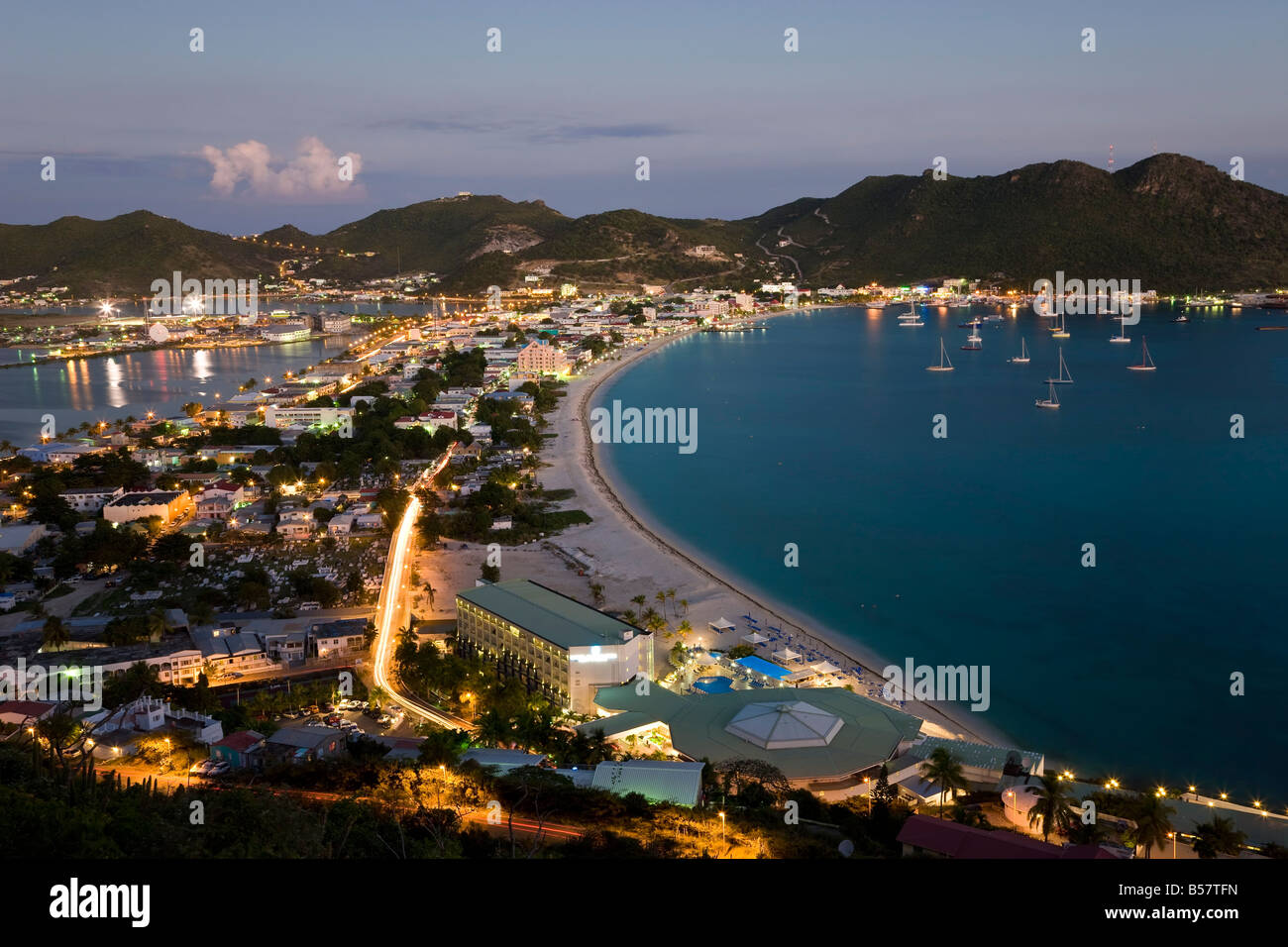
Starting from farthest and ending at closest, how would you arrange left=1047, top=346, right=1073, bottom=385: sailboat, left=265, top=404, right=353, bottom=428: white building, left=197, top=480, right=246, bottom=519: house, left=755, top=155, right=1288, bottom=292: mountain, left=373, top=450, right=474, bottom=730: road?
left=755, top=155, right=1288, bottom=292: mountain → left=1047, top=346, right=1073, bottom=385: sailboat → left=265, top=404, right=353, bottom=428: white building → left=197, top=480, right=246, bottom=519: house → left=373, top=450, right=474, bottom=730: road

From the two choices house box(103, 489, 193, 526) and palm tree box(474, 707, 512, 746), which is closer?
palm tree box(474, 707, 512, 746)

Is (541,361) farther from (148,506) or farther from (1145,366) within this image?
(1145,366)

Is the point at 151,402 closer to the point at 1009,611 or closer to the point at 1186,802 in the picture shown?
the point at 1009,611

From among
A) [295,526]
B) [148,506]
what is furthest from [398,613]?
[148,506]

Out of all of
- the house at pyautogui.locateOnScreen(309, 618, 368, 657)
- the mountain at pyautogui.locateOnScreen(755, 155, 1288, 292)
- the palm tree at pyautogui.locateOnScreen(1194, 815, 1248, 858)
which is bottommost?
the palm tree at pyautogui.locateOnScreen(1194, 815, 1248, 858)

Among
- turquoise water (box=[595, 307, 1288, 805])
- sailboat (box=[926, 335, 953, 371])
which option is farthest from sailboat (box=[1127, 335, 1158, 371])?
sailboat (box=[926, 335, 953, 371])

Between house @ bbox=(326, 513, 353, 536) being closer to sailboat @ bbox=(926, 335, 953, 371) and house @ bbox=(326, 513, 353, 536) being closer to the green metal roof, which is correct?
the green metal roof
